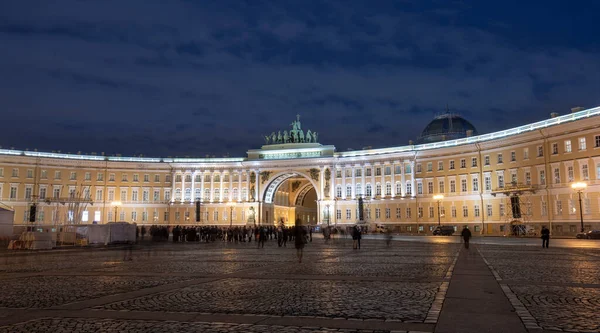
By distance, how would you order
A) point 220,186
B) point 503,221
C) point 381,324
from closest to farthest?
point 381,324 → point 503,221 → point 220,186

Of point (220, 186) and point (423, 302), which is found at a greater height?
point (220, 186)

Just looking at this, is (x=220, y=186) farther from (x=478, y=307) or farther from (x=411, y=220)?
(x=478, y=307)

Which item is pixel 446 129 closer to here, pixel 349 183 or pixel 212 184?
pixel 349 183

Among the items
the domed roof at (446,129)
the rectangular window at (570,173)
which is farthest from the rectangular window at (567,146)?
A: the domed roof at (446,129)

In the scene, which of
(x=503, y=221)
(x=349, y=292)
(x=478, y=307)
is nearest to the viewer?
(x=478, y=307)

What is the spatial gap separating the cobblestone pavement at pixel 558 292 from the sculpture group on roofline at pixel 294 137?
254 ft

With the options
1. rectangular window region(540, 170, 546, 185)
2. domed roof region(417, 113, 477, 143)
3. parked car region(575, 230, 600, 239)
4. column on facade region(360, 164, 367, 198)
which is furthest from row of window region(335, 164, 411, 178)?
parked car region(575, 230, 600, 239)

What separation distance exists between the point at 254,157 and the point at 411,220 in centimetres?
3234

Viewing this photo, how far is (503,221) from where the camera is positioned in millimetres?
65312

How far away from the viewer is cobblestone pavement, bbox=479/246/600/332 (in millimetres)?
8258

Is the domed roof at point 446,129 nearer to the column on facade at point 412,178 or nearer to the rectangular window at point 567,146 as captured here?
the column on facade at point 412,178

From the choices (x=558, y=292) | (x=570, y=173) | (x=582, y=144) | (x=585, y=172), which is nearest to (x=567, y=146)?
(x=582, y=144)

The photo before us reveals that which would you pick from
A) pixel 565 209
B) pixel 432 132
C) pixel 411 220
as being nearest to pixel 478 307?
pixel 565 209

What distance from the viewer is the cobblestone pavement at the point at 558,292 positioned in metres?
8.26
